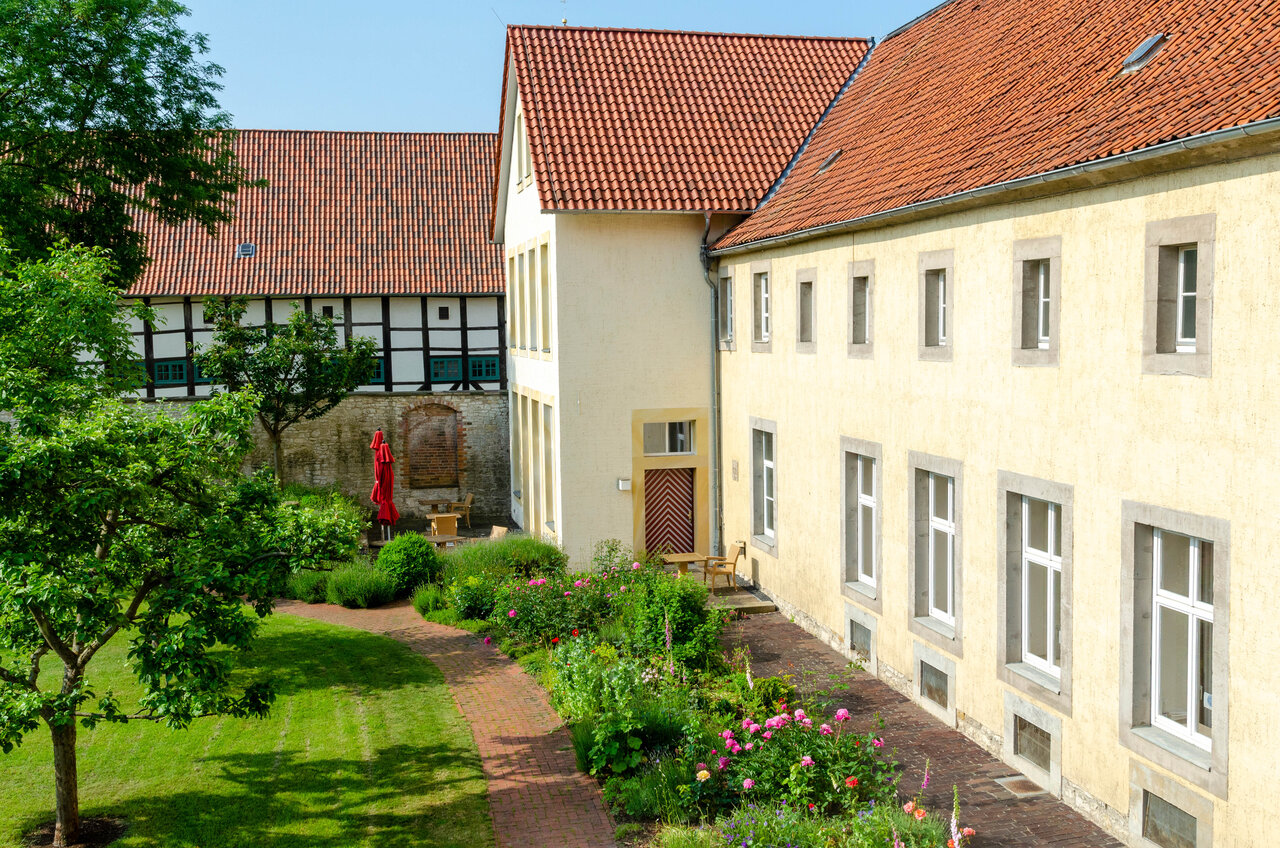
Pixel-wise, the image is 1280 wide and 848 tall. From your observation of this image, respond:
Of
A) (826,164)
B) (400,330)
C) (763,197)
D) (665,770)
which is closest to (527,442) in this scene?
(400,330)

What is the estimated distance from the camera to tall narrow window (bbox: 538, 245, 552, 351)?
2072cm

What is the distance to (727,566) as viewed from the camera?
18.8 m

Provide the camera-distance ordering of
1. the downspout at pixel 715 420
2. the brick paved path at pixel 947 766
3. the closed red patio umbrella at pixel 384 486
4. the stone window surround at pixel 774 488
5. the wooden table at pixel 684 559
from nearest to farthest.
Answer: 1. the brick paved path at pixel 947 766
2. the stone window surround at pixel 774 488
3. the wooden table at pixel 684 559
4. the downspout at pixel 715 420
5. the closed red patio umbrella at pixel 384 486

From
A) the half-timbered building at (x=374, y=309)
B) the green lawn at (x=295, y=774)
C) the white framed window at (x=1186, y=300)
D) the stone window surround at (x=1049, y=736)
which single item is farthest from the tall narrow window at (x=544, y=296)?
the white framed window at (x=1186, y=300)

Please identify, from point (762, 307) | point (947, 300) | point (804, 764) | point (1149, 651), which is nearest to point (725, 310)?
point (762, 307)

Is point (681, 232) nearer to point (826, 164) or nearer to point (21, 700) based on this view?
point (826, 164)

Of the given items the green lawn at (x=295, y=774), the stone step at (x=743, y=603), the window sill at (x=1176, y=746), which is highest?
the window sill at (x=1176, y=746)

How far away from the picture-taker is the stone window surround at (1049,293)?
995 centimetres

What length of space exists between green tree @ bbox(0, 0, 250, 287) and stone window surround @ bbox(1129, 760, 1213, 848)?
1423cm

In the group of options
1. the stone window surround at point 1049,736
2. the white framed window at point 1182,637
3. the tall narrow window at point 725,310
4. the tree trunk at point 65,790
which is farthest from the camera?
the tall narrow window at point 725,310

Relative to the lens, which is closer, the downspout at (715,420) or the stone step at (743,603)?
the stone step at (743,603)

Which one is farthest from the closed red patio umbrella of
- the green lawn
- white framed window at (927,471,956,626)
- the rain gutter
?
white framed window at (927,471,956,626)

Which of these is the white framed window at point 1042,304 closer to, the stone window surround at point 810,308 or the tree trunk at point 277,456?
the stone window surround at point 810,308

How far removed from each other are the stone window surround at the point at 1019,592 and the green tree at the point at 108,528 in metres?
5.85
